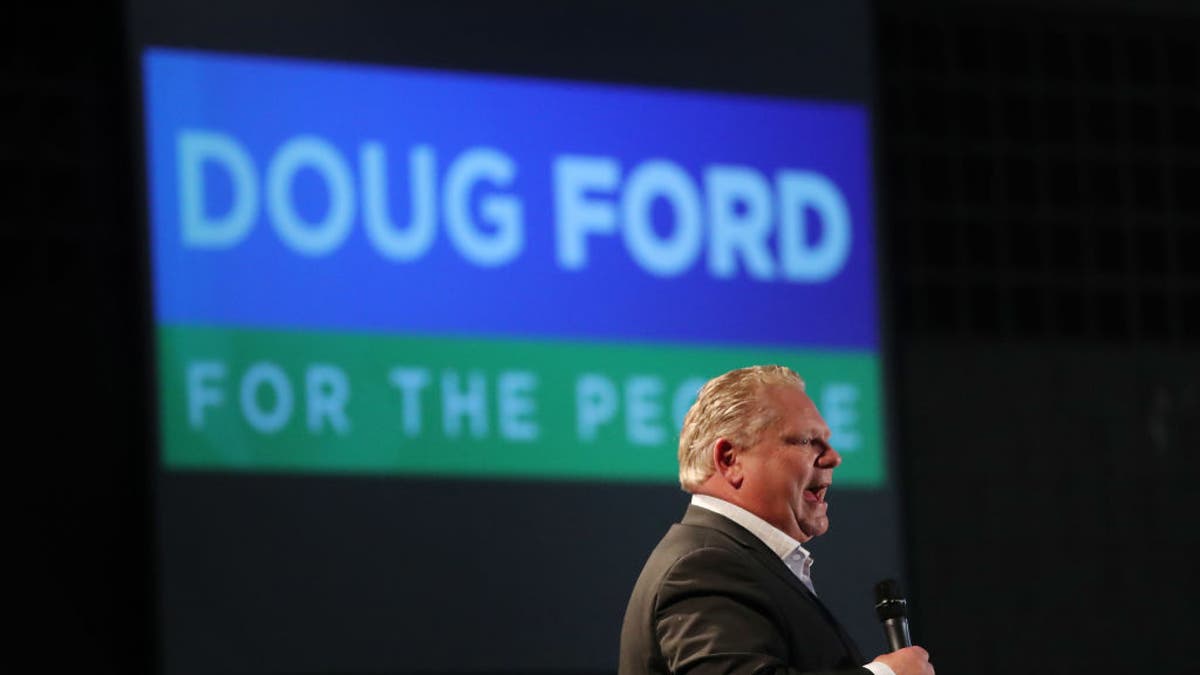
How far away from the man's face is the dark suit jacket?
0.16 feet

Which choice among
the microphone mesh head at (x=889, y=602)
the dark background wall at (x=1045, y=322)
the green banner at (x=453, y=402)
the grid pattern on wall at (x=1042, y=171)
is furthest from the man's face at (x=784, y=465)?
the grid pattern on wall at (x=1042, y=171)

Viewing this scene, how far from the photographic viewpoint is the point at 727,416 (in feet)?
9.36

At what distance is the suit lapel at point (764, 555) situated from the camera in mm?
2797

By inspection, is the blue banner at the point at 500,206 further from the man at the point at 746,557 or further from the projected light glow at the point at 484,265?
the man at the point at 746,557

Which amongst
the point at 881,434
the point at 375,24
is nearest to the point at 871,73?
the point at 881,434

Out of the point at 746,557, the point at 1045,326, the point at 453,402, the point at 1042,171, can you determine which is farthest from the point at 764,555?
the point at 1042,171

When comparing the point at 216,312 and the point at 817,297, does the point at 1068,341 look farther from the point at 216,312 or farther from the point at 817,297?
the point at 216,312

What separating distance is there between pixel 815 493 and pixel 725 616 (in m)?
0.29

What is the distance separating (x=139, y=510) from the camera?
597 centimetres

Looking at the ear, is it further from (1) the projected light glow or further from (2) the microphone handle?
(1) the projected light glow

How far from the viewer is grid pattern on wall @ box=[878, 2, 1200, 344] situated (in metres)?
7.21

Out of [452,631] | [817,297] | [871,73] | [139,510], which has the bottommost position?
[452,631]

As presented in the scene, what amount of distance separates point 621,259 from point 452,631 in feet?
3.81

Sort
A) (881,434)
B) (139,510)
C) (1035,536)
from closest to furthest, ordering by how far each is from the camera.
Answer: (139,510) → (881,434) → (1035,536)
